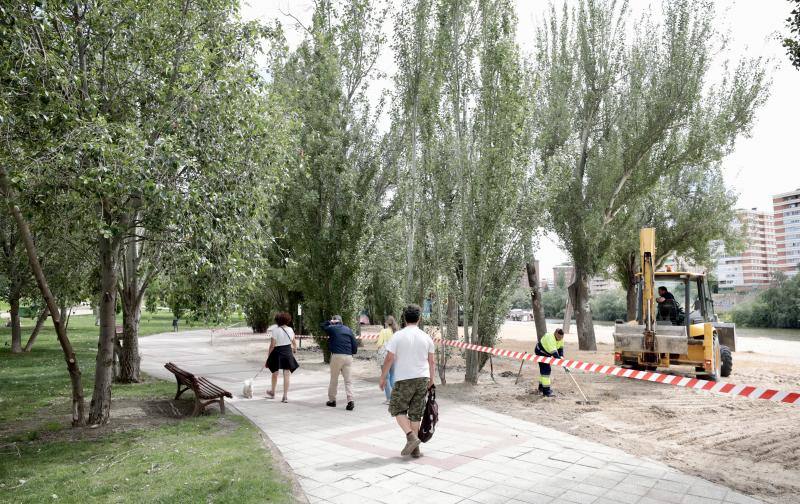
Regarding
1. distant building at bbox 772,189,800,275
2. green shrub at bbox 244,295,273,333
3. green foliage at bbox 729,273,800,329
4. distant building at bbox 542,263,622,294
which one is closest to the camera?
distant building at bbox 542,263,622,294

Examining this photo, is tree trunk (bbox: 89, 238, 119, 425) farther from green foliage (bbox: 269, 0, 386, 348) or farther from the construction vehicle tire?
the construction vehicle tire

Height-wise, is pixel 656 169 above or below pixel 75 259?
above

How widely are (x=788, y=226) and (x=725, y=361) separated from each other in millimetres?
120074

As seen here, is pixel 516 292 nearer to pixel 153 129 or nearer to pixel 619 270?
pixel 153 129

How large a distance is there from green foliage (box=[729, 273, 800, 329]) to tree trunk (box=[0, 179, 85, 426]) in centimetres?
5159

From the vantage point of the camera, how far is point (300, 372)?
580 inches

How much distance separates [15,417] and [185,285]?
3.40 metres

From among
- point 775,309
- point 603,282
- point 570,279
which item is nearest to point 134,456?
point 570,279

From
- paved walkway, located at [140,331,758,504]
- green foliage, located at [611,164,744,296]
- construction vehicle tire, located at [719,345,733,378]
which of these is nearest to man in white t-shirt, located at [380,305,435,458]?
paved walkway, located at [140,331,758,504]

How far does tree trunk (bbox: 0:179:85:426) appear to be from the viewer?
6.52 metres

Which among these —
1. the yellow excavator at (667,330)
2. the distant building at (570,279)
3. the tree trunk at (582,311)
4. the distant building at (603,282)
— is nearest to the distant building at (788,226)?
the distant building at (570,279)

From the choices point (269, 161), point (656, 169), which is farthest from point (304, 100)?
point (656, 169)

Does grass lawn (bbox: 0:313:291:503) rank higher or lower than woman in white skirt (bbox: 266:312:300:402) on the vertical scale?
lower

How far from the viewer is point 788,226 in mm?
111438
